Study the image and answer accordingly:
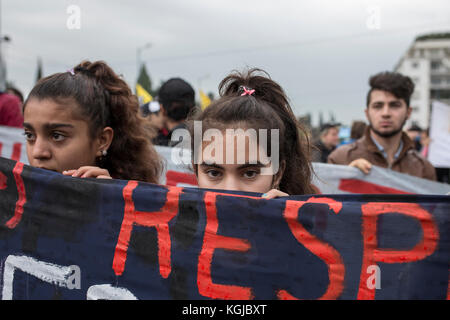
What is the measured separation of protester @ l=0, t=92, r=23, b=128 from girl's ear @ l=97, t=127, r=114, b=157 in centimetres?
292

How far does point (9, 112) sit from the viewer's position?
468 centimetres

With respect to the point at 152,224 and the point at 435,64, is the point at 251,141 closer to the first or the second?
the point at 152,224

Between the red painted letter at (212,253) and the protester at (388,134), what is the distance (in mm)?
2177

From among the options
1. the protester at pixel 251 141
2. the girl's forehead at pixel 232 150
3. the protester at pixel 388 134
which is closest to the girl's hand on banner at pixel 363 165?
the protester at pixel 388 134

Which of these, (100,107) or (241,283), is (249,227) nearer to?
(241,283)

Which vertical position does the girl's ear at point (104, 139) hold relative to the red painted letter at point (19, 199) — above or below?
above

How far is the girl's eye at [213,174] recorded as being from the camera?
178 centimetres

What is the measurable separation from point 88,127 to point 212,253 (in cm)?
88

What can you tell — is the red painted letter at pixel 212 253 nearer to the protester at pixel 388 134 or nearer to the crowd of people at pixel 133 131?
the crowd of people at pixel 133 131

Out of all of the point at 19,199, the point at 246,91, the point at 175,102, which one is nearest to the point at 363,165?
the point at 175,102

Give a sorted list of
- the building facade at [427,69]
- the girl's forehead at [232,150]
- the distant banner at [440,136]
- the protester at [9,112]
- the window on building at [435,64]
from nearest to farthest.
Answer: the girl's forehead at [232,150]
the protester at [9,112]
the distant banner at [440,136]
the building facade at [427,69]
the window on building at [435,64]

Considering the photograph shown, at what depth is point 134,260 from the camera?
157 centimetres

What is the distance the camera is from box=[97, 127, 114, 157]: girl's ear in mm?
2119

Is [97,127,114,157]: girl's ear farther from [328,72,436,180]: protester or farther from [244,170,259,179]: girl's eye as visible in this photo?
[328,72,436,180]: protester
